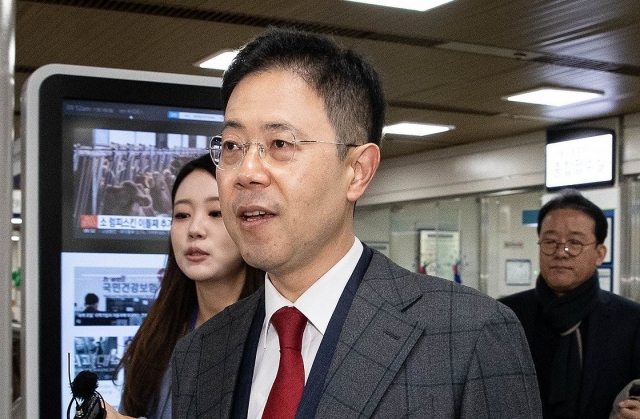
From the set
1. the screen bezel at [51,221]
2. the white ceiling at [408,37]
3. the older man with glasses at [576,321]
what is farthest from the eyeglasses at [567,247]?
the screen bezel at [51,221]

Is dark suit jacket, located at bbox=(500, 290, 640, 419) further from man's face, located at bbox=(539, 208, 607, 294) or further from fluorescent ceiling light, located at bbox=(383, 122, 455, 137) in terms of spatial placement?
fluorescent ceiling light, located at bbox=(383, 122, 455, 137)

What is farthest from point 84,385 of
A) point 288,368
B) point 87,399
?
point 288,368

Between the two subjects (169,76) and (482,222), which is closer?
(169,76)

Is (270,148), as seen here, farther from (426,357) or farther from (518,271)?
(518,271)

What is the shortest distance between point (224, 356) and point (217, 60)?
519 centimetres

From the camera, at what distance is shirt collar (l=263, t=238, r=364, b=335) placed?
1.44 meters

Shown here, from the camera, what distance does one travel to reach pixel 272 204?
1354mm

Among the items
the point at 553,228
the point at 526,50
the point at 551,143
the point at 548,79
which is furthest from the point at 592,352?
the point at 551,143

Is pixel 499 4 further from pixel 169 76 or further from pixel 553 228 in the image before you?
pixel 169 76

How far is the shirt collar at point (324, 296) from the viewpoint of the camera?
1.44 metres

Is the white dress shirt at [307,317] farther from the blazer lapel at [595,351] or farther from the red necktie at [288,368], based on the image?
the blazer lapel at [595,351]

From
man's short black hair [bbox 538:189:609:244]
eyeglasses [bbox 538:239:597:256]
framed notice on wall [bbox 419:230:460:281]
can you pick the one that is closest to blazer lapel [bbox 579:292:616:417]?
eyeglasses [bbox 538:239:597:256]

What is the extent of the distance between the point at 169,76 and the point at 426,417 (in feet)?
3.34

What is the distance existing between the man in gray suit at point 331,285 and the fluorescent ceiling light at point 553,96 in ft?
21.3
